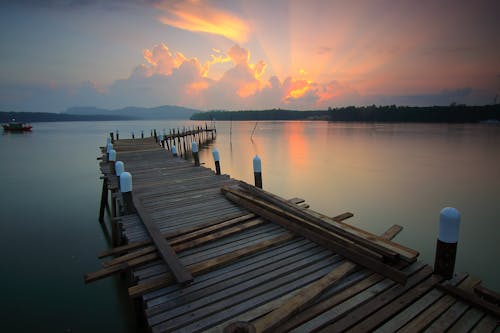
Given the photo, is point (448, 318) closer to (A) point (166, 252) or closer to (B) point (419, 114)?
(A) point (166, 252)

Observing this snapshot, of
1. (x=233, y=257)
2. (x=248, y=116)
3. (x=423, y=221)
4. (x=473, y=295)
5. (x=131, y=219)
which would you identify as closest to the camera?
(x=473, y=295)

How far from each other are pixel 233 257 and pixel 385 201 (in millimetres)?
12440

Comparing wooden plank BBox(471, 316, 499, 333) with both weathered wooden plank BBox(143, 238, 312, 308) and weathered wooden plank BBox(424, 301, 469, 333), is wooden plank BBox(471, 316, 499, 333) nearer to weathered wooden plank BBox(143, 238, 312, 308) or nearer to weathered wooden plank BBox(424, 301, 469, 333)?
weathered wooden plank BBox(424, 301, 469, 333)

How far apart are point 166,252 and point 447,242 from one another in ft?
14.0

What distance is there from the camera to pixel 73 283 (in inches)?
299

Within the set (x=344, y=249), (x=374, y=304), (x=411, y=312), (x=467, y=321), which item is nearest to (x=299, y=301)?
(x=374, y=304)

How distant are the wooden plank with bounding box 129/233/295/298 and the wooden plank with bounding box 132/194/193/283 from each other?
136mm

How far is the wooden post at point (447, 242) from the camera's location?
3713mm

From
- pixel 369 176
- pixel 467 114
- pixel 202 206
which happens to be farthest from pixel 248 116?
pixel 202 206

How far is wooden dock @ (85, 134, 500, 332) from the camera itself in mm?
3098

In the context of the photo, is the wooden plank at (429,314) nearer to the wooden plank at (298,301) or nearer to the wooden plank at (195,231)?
the wooden plank at (298,301)

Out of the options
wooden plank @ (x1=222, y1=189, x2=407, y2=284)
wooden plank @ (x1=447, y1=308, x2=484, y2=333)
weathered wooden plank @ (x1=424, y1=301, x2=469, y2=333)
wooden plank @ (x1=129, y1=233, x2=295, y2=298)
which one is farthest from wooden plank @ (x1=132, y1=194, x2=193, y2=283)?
wooden plank @ (x1=447, y1=308, x2=484, y2=333)

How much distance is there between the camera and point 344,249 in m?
4.39

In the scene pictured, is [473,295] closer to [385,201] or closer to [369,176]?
[385,201]
